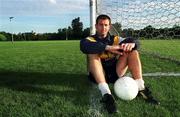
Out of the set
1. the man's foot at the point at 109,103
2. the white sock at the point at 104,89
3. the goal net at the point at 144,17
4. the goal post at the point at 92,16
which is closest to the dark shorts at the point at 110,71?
the white sock at the point at 104,89

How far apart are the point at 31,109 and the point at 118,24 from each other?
417cm

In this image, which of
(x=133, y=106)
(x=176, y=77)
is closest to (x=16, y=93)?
(x=133, y=106)

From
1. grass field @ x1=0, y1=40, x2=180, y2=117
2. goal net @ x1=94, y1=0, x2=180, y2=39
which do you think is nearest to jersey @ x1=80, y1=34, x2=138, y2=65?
grass field @ x1=0, y1=40, x2=180, y2=117

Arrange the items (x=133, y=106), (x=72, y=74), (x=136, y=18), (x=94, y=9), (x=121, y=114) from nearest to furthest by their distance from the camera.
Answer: (x=121, y=114), (x=133, y=106), (x=94, y=9), (x=72, y=74), (x=136, y=18)

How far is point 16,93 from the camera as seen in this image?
587 centimetres

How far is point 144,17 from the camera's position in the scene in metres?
8.40

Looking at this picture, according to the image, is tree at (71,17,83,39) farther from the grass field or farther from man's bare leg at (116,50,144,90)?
man's bare leg at (116,50,144,90)

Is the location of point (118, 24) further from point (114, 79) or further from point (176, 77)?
point (114, 79)

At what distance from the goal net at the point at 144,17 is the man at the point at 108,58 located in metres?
2.32

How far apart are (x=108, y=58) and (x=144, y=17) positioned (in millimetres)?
3131

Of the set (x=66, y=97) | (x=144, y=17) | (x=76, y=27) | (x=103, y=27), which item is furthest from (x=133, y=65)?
(x=76, y=27)

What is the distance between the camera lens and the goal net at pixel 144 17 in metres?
7.87

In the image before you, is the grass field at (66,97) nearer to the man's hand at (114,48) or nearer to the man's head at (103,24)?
the man's hand at (114,48)

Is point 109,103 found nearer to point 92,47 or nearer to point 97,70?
point 97,70
